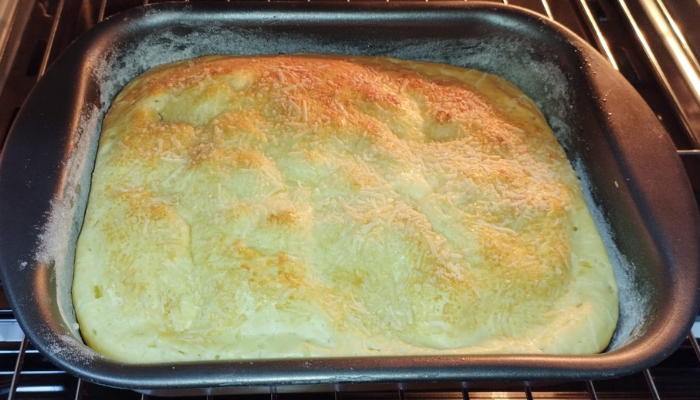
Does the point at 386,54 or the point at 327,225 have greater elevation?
the point at 386,54

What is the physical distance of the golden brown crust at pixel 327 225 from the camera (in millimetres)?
1308

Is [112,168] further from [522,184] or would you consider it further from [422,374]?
[522,184]

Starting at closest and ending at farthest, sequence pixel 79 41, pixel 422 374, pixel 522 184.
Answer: pixel 422 374 < pixel 522 184 < pixel 79 41

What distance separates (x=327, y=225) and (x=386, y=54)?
74 cm

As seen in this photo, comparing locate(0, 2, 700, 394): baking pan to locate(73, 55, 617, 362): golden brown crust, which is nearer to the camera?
locate(0, 2, 700, 394): baking pan

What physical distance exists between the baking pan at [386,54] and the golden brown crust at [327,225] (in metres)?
0.07

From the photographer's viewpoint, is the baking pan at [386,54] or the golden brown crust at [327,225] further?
the golden brown crust at [327,225]

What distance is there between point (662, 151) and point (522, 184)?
37 cm

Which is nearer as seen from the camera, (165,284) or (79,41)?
(165,284)

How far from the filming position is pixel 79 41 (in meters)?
1.66

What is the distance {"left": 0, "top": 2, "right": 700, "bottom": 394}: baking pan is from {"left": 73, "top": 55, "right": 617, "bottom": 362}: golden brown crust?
2.8 inches

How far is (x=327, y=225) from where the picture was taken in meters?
1.43

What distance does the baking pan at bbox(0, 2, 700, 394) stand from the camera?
3.67 feet

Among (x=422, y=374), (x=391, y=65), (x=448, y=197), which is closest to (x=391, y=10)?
(x=391, y=65)
